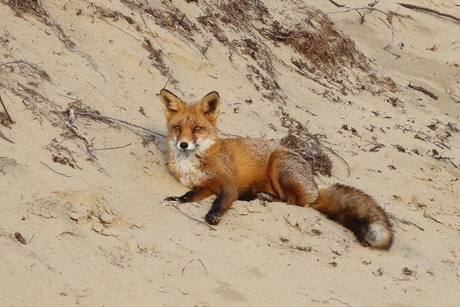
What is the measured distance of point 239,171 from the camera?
618 cm

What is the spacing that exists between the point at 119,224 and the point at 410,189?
174 inches

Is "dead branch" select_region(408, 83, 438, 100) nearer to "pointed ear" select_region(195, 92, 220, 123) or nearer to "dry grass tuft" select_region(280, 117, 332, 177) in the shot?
"dry grass tuft" select_region(280, 117, 332, 177)

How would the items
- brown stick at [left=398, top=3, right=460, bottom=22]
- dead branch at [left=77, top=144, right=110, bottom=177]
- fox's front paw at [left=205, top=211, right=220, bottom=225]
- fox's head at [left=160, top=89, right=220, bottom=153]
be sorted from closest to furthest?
fox's front paw at [left=205, top=211, right=220, bottom=225] → dead branch at [left=77, top=144, right=110, bottom=177] → fox's head at [left=160, top=89, right=220, bottom=153] → brown stick at [left=398, top=3, right=460, bottom=22]

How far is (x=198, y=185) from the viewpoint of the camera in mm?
5891

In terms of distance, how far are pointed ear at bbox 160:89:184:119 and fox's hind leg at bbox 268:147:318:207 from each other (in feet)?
4.15

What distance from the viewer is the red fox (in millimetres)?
5703

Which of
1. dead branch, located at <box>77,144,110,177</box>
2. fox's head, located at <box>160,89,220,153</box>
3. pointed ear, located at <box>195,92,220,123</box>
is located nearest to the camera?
dead branch, located at <box>77,144,110,177</box>

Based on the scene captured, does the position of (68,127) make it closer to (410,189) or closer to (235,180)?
(235,180)

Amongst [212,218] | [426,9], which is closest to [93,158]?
[212,218]

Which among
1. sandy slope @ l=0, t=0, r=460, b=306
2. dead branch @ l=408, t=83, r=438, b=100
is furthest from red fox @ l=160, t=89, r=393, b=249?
dead branch @ l=408, t=83, r=438, b=100

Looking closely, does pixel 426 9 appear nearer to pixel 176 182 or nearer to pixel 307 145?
pixel 307 145

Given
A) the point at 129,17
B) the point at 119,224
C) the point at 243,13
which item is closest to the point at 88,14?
the point at 129,17

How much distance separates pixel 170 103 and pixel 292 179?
5.45 ft

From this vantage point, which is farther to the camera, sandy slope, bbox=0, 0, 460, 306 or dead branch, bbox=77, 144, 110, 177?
dead branch, bbox=77, 144, 110, 177
